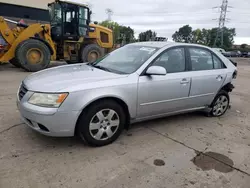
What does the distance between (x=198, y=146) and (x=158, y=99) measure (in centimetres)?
94

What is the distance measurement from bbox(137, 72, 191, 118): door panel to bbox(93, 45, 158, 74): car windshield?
32cm

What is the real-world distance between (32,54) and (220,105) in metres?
7.50

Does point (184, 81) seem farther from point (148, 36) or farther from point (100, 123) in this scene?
point (148, 36)

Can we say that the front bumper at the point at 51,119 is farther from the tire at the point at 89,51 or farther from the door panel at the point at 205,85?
the tire at the point at 89,51

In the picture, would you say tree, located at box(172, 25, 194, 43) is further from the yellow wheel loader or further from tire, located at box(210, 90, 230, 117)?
tire, located at box(210, 90, 230, 117)

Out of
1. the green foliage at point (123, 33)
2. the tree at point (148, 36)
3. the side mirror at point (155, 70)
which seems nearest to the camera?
the side mirror at point (155, 70)

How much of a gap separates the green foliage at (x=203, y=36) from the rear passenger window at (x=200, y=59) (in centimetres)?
6439

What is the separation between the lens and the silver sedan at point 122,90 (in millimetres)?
2855

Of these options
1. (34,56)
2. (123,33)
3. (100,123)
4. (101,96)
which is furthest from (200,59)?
(123,33)

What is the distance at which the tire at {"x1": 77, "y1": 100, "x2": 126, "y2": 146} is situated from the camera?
9.84 ft

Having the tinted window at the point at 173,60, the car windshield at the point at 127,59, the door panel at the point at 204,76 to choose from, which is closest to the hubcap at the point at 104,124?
the car windshield at the point at 127,59

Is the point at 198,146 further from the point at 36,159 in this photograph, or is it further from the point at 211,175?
the point at 36,159

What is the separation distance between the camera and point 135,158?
117 inches

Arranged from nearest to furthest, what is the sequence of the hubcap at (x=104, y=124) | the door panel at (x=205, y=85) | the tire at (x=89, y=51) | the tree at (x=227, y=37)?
the hubcap at (x=104, y=124) < the door panel at (x=205, y=85) < the tire at (x=89, y=51) < the tree at (x=227, y=37)
